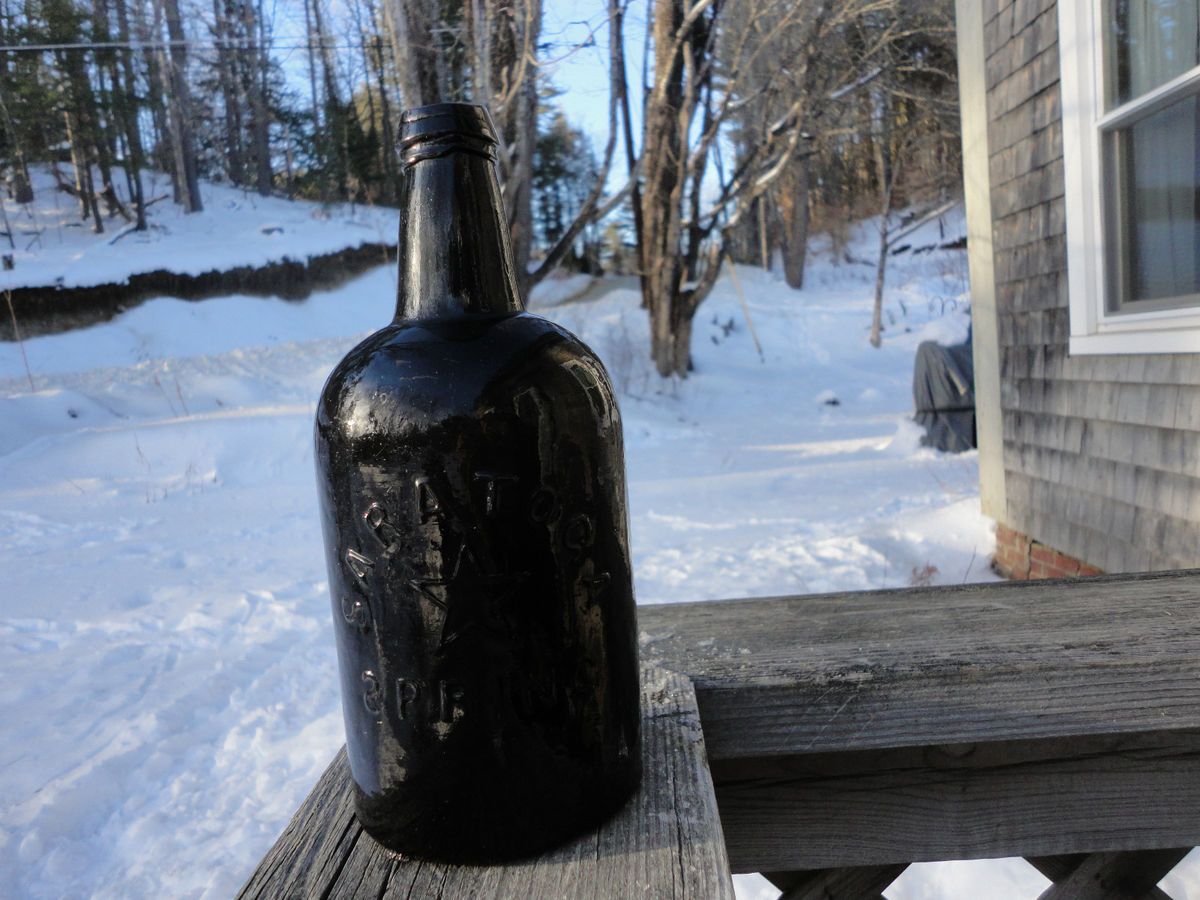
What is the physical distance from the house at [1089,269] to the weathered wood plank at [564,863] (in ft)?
9.84

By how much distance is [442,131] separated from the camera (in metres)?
0.63

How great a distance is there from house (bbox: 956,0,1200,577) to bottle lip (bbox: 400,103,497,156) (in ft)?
9.95

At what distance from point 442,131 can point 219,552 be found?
5.20 metres

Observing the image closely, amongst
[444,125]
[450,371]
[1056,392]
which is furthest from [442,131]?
[1056,392]

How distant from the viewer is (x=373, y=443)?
0.58 m

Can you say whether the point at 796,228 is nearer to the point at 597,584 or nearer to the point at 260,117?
the point at 260,117

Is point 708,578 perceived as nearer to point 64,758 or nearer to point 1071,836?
point 64,758

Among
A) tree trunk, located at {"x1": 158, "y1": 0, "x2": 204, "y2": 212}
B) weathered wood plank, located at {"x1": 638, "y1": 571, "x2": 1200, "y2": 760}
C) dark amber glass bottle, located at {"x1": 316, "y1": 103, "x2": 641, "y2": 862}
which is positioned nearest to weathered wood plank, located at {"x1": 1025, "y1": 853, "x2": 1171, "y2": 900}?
A: weathered wood plank, located at {"x1": 638, "y1": 571, "x2": 1200, "y2": 760}

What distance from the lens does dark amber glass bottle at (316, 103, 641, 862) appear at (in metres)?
0.57

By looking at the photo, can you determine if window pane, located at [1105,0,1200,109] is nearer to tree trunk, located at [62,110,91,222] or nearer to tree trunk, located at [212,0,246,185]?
tree trunk, located at [212,0,246,185]

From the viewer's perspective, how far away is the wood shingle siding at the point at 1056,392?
3.13 metres

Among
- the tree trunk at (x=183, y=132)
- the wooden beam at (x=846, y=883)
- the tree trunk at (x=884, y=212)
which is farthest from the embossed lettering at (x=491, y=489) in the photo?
the tree trunk at (x=183, y=132)

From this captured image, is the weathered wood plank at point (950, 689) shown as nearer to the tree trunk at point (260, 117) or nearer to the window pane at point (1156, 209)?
the window pane at point (1156, 209)

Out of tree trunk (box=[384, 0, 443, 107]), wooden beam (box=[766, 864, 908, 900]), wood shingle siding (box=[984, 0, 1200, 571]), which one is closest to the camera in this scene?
wooden beam (box=[766, 864, 908, 900])
